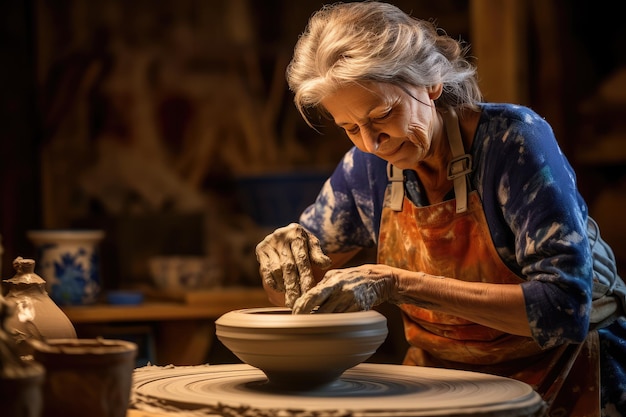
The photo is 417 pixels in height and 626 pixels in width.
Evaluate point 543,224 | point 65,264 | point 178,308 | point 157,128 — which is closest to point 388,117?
point 543,224

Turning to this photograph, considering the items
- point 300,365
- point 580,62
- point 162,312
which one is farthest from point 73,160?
point 300,365

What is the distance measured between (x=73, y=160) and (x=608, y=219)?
3389 mm

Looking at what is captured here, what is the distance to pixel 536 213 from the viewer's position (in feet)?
8.52

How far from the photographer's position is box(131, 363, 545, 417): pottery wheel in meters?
2.06

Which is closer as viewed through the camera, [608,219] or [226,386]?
[226,386]

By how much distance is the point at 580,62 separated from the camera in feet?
16.0

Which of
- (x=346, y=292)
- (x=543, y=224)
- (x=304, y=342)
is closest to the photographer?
(x=304, y=342)

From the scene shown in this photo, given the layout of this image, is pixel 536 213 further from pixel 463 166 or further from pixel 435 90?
pixel 435 90

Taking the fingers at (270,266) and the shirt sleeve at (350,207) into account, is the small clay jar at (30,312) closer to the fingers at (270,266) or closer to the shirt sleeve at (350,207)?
the fingers at (270,266)

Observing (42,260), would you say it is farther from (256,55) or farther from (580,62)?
(580,62)

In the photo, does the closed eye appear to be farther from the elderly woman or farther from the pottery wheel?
the pottery wheel

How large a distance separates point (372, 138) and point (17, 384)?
1386 millimetres

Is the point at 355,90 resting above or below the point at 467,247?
above

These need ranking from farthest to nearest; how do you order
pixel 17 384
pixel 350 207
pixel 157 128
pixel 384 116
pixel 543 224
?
pixel 157 128, pixel 350 207, pixel 384 116, pixel 543 224, pixel 17 384
